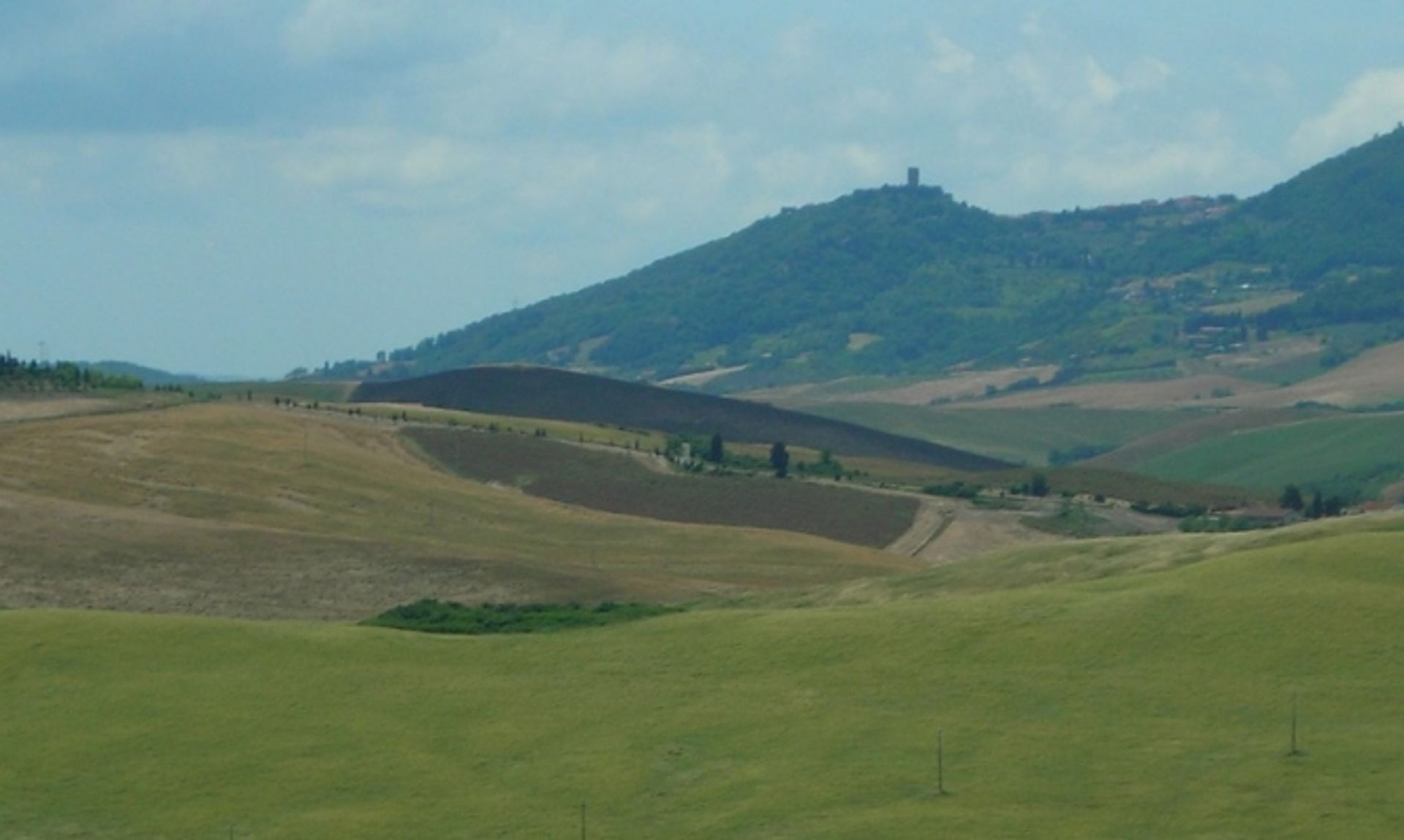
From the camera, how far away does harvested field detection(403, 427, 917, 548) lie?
140 meters

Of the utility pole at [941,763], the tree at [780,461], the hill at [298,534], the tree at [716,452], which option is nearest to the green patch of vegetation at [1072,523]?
the hill at [298,534]

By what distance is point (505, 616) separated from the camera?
82.5 metres

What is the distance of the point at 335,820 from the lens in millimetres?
51719

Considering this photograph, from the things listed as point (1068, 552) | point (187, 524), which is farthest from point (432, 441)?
point (1068, 552)

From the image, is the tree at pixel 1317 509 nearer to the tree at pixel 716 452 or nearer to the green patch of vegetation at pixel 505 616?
the tree at pixel 716 452

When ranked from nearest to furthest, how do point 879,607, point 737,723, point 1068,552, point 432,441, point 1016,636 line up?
point 737,723 < point 1016,636 < point 879,607 < point 1068,552 < point 432,441

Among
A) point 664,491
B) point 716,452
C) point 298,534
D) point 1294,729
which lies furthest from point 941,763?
point 716,452

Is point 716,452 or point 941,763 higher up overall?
point 716,452

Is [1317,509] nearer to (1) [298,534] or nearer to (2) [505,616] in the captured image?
(1) [298,534]

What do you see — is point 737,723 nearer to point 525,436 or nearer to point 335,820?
point 335,820

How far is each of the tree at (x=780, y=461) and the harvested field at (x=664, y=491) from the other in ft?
18.7

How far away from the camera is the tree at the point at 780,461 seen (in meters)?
162

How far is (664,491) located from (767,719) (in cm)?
8926

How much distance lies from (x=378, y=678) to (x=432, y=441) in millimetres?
95848
